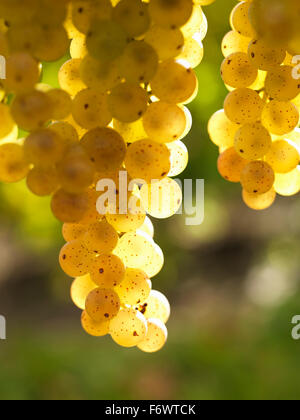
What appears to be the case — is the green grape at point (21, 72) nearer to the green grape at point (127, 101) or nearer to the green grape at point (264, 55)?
the green grape at point (127, 101)

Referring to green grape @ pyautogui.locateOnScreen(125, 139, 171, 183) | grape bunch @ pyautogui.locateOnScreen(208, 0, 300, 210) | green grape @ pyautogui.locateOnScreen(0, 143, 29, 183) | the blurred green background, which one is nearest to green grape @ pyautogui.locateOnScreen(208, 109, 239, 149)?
grape bunch @ pyautogui.locateOnScreen(208, 0, 300, 210)

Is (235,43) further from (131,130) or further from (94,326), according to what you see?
(94,326)

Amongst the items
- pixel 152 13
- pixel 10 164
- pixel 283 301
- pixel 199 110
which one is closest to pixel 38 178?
pixel 10 164

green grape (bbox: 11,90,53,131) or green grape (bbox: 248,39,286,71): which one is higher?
green grape (bbox: 248,39,286,71)

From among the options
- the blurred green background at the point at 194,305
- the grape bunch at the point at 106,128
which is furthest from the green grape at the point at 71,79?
the blurred green background at the point at 194,305

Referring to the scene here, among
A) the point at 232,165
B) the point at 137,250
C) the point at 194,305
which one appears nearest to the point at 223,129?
the point at 232,165

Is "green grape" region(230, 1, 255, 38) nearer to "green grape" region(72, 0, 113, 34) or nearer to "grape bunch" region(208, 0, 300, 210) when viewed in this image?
"grape bunch" region(208, 0, 300, 210)
